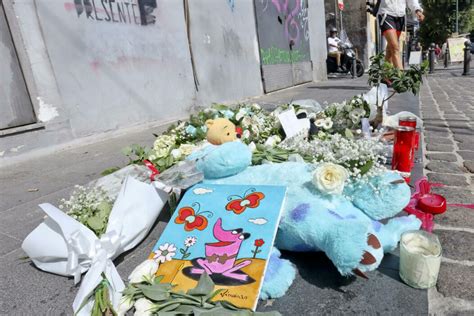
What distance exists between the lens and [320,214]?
1380 millimetres

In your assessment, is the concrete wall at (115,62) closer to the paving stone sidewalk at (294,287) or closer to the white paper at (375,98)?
the paving stone sidewalk at (294,287)

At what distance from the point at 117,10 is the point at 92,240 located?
419 centimetres

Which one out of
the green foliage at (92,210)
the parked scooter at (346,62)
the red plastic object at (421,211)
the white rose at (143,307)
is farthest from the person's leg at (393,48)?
the parked scooter at (346,62)

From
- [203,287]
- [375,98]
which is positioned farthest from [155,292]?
[375,98]

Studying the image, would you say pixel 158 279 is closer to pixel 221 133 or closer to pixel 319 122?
pixel 221 133

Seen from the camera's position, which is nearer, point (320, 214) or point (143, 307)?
point (143, 307)

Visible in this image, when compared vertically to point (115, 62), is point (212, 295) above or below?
below

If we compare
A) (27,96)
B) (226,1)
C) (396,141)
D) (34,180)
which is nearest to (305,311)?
(396,141)

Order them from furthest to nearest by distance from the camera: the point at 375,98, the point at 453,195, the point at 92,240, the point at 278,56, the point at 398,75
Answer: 1. the point at 278,56
2. the point at 375,98
3. the point at 398,75
4. the point at 453,195
5. the point at 92,240

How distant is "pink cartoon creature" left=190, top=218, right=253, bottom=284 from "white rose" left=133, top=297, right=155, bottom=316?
0.64 feet

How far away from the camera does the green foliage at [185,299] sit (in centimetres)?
115

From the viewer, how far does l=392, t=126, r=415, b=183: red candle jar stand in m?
2.13

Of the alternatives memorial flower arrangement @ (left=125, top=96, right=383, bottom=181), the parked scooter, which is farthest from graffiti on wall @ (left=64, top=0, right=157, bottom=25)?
the parked scooter

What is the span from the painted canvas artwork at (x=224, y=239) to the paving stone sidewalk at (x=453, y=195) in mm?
640
